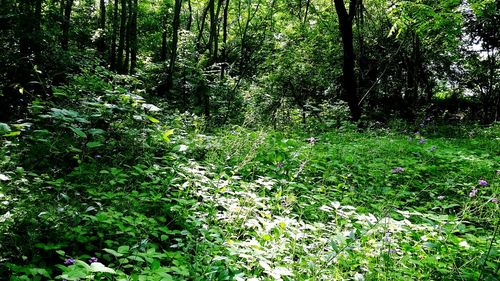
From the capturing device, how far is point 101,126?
362 centimetres

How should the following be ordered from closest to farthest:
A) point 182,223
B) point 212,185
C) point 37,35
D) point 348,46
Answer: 1. point 182,223
2. point 212,185
3. point 37,35
4. point 348,46

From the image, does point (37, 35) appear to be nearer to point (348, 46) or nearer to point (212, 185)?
point (212, 185)

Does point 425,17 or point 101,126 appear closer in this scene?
point 101,126

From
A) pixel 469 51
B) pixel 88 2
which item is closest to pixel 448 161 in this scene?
pixel 469 51

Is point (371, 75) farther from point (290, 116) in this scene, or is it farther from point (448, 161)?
point (448, 161)

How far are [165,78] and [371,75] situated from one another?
9483mm

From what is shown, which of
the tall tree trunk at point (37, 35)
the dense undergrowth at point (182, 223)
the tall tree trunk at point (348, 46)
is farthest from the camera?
the tall tree trunk at point (348, 46)

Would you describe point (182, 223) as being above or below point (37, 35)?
below

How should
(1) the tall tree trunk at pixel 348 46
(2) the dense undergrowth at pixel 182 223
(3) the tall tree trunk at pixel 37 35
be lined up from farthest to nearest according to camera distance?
1. (1) the tall tree trunk at pixel 348 46
2. (3) the tall tree trunk at pixel 37 35
3. (2) the dense undergrowth at pixel 182 223

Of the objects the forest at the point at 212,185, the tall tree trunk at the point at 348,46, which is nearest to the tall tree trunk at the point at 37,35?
the forest at the point at 212,185

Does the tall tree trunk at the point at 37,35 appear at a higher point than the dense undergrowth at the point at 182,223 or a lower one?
higher

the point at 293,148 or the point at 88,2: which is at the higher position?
the point at 88,2

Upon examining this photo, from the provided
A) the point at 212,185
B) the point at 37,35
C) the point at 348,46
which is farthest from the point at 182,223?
the point at 348,46

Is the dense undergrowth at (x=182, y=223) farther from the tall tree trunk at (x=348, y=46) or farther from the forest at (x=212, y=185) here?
the tall tree trunk at (x=348, y=46)
